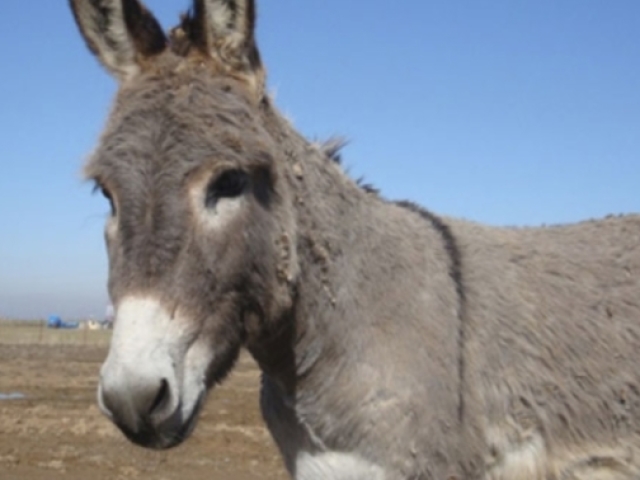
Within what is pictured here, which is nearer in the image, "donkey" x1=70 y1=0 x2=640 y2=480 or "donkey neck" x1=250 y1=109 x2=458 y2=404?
"donkey" x1=70 y1=0 x2=640 y2=480

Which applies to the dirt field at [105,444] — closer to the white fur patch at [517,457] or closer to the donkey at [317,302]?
the donkey at [317,302]

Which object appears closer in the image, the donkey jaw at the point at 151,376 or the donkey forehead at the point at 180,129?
the donkey jaw at the point at 151,376

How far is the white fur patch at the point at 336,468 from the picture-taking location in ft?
14.3

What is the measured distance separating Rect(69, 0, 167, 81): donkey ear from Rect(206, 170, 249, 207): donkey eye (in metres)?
0.82

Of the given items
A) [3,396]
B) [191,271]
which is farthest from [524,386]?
[3,396]

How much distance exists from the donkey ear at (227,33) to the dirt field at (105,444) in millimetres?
4923

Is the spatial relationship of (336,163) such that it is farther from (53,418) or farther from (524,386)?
(53,418)

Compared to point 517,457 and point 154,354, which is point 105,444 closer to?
point 517,457

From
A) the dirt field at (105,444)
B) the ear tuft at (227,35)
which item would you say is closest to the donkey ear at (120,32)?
the ear tuft at (227,35)

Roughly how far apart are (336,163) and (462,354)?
1.25m

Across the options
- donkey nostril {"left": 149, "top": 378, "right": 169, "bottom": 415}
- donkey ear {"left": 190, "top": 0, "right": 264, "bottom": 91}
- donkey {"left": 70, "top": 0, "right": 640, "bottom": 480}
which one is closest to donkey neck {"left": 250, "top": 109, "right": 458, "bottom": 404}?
donkey {"left": 70, "top": 0, "right": 640, "bottom": 480}

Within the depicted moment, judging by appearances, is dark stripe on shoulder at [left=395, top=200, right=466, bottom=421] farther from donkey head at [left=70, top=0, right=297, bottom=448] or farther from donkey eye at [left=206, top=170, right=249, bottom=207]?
donkey eye at [left=206, top=170, right=249, bottom=207]

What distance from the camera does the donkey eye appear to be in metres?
4.01

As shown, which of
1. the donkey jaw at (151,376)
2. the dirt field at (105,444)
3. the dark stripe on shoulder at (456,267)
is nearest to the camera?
the donkey jaw at (151,376)
